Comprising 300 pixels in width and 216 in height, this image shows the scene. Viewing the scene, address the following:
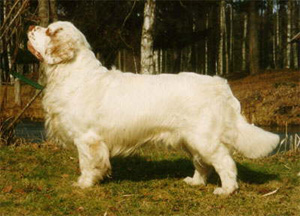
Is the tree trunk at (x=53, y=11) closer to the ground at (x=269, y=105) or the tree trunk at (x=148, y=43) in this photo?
the tree trunk at (x=148, y=43)

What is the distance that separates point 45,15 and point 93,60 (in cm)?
331

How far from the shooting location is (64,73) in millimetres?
4551

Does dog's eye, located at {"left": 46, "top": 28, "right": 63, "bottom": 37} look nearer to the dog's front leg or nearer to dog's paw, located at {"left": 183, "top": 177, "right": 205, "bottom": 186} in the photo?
the dog's front leg

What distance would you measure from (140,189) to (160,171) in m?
0.95

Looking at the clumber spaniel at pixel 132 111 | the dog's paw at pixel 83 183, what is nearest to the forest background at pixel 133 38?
the clumber spaniel at pixel 132 111

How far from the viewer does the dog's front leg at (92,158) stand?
4.47 metres

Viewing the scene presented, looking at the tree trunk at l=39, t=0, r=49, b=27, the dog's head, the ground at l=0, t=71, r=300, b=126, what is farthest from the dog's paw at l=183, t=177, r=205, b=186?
the ground at l=0, t=71, r=300, b=126

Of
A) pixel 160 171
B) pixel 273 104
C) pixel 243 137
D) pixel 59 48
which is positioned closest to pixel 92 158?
pixel 59 48

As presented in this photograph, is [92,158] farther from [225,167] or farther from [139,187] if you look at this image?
[225,167]

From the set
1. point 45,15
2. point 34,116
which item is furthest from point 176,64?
point 45,15

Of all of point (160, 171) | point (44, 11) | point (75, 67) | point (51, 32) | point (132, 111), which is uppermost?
point (44, 11)

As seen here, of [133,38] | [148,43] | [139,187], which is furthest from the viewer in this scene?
[133,38]

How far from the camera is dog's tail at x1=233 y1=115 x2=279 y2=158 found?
4.48m

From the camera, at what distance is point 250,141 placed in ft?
14.7
